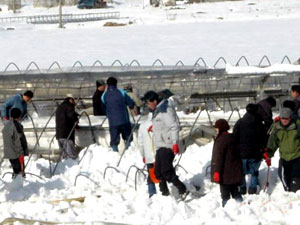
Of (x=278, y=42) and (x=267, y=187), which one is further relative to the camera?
(x=278, y=42)

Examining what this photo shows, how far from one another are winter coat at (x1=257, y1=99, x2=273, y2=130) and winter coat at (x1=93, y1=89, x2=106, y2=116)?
3214mm

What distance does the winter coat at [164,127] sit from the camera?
923 cm

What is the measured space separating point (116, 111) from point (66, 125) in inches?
30.1

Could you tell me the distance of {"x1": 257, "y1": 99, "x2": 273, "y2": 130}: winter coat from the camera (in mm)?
10508

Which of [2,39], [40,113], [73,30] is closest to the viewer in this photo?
[40,113]

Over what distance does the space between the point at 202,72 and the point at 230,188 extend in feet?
27.3

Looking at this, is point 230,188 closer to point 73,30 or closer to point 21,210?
point 21,210

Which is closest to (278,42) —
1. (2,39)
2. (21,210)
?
(2,39)

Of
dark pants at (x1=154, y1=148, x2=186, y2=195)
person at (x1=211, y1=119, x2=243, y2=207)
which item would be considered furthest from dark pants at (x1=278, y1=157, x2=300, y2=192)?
dark pants at (x1=154, y1=148, x2=186, y2=195)

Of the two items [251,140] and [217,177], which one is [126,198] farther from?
[251,140]

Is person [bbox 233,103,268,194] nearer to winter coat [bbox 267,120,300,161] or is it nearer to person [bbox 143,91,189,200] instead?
winter coat [bbox 267,120,300,161]

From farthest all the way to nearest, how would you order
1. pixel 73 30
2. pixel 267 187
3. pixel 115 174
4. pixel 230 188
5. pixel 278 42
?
1. pixel 73 30
2. pixel 278 42
3. pixel 115 174
4. pixel 267 187
5. pixel 230 188

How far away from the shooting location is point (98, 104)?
13.2m

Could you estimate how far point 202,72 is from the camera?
55.8ft
